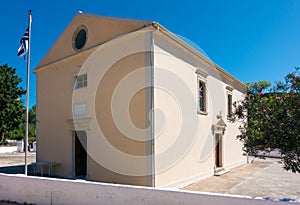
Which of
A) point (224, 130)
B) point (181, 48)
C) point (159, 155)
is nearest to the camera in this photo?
point (159, 155)

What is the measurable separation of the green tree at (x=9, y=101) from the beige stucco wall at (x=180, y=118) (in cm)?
2540

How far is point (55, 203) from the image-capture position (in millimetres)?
6746

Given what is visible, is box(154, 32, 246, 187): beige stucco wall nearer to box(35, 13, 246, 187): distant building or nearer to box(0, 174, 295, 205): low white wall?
box(35, 13, 246, 187): distant building

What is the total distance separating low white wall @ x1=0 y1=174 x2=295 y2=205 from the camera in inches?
206

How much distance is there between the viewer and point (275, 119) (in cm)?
489

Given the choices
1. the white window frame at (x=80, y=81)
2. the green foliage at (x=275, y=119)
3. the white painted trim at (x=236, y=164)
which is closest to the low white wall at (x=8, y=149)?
the white window frame at (x=80, y=81)

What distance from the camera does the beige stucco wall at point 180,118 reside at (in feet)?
31.1

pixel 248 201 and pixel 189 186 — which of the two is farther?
pixel 189 186

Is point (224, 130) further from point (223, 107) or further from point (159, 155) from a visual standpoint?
point (159, 155)

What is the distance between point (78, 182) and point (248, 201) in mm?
4031

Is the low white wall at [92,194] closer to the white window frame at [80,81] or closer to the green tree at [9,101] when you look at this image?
the white window frame at [80,81]

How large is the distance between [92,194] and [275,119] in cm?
446

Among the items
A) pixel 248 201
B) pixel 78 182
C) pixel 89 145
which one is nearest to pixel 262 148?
pixel 248 201

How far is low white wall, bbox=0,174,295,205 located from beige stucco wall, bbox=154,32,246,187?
3140 millimetres
